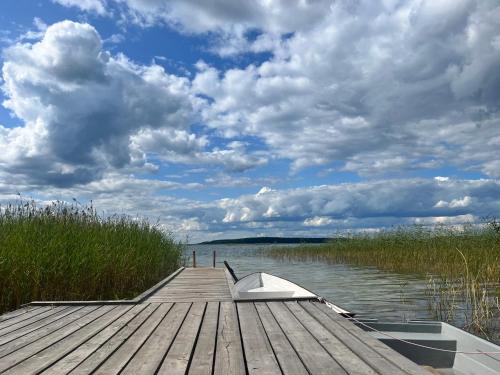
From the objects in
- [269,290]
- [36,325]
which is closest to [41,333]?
[36,325]

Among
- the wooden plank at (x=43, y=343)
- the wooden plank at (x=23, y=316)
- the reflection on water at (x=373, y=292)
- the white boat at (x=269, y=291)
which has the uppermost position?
the white boat at (x=269, y=291)

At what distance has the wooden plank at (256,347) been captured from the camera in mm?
3127

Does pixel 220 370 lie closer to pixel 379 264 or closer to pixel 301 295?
pixel 301 295

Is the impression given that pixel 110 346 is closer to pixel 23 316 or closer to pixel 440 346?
pixel 23 316

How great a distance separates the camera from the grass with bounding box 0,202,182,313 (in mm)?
7516

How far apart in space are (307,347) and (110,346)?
5.37 feet

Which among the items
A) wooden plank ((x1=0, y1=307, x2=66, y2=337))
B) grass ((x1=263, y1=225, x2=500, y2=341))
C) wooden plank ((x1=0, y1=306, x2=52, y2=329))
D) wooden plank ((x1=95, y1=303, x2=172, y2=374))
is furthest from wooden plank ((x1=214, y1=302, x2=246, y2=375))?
grass ((x1=263, y1=225, x2=500, y2=341))

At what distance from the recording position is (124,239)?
10.7 metres

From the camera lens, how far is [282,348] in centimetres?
366

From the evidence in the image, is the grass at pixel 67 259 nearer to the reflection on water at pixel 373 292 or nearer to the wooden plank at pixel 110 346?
the wooden plank at pixel 110 346

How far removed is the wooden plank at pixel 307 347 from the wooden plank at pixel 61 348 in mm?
1835

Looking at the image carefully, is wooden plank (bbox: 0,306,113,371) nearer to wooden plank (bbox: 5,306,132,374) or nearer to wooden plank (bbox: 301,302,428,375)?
wooden plank (bbox: 5,306,132,374)

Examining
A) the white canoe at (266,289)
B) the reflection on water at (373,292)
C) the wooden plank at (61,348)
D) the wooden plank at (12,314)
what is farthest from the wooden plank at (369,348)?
the reflection on water at (373,292)

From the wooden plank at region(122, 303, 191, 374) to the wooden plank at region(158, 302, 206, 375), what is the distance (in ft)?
0.17
